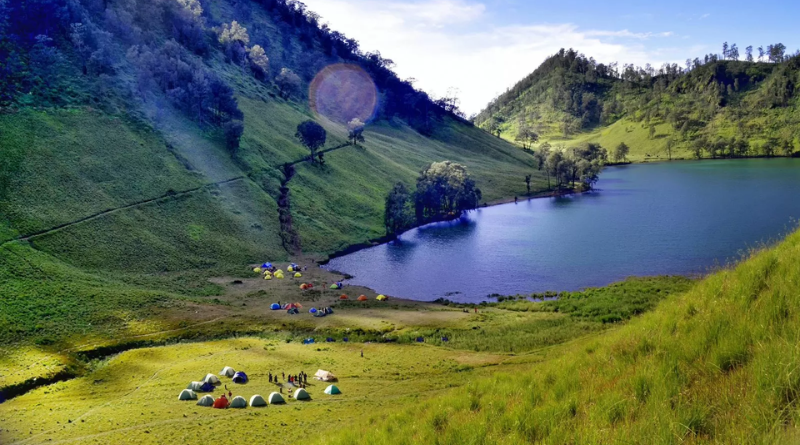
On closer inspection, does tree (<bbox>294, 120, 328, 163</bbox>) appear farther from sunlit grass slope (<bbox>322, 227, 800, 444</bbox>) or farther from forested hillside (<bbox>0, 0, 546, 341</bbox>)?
sunlit grass slope (<bbox>322, 227, 800, 444</bbox>)

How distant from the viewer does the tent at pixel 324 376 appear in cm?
4512

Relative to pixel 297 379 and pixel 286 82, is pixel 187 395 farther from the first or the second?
pixel 286 82

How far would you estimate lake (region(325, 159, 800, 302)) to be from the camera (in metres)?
82.4

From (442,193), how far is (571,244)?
4214 centimetres

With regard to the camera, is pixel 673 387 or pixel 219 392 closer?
pixel 673 387

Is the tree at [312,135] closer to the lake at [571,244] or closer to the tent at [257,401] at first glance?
the lake at [571,244]

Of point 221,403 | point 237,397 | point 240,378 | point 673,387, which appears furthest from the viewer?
point 240,378

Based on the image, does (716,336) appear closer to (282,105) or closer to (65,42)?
(65,42)

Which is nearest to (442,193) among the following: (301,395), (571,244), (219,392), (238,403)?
(571,244)

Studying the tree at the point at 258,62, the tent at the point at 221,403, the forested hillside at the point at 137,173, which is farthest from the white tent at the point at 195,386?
the tree at the point at 258,62

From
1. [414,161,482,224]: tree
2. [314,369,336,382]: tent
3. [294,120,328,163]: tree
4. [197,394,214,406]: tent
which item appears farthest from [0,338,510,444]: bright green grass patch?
[294,120,328,163]: tree

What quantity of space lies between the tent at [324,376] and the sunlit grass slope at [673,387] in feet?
108

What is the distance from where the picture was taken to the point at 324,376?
45.3 meters

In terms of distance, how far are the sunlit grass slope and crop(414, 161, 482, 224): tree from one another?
388ft
